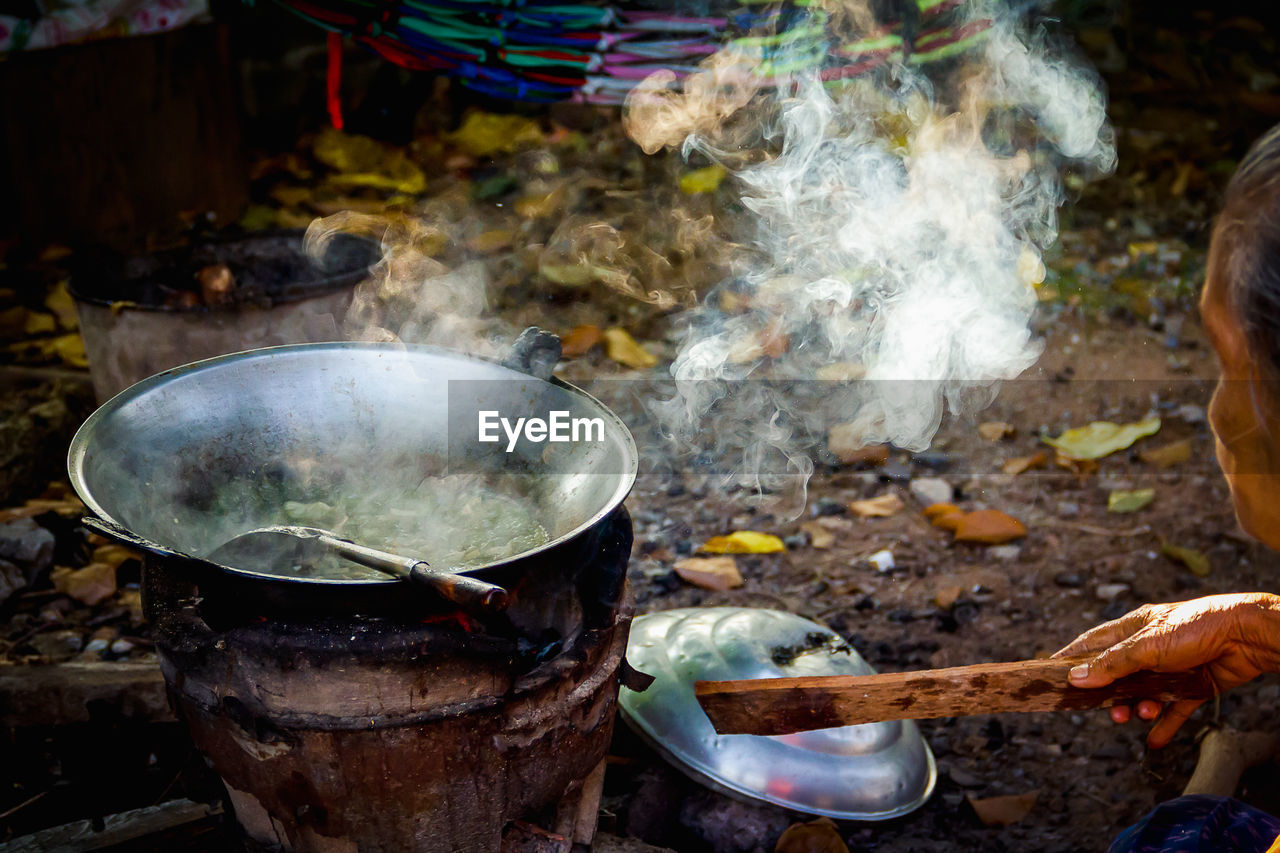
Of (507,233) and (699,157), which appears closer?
(507,233)

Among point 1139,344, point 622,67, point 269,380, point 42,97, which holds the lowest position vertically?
point 1139,344

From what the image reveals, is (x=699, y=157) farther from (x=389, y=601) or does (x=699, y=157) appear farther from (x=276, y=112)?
(x=389, y=601)

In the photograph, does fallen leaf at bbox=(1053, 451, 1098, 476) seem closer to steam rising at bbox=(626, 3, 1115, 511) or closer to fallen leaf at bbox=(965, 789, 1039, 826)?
steam rising at bbox=(626, 3, 1115, 511)

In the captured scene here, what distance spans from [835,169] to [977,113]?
146 centimetres

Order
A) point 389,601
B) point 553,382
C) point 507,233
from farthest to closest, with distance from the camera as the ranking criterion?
point 507,233 → point 553,382 → point 389,601

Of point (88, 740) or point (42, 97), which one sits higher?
point (42, 97)

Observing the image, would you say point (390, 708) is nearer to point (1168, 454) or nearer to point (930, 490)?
point (930, 490)

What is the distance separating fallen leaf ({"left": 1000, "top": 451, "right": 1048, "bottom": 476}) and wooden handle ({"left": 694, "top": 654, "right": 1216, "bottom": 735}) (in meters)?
2.29

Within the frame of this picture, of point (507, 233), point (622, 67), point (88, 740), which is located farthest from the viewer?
point (507, 233)

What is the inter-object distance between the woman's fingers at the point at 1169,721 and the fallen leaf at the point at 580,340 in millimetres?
3264

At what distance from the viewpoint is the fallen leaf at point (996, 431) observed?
466cm

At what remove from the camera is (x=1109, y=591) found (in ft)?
12.0

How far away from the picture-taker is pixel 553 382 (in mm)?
2279

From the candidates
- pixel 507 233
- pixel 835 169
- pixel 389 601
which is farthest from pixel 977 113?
pixel 389 601
